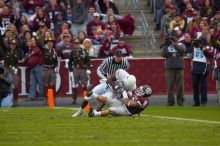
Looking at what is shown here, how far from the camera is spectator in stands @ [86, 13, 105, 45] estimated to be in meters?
28.9

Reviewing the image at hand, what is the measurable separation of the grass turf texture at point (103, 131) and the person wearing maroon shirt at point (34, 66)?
6951 millimetres

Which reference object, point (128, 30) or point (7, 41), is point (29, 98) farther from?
point (128, 30)

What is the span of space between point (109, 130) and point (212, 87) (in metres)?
12.8

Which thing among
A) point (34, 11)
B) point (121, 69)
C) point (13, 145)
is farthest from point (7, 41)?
point (13, 145)

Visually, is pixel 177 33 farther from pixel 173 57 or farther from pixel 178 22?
pixel 178 22

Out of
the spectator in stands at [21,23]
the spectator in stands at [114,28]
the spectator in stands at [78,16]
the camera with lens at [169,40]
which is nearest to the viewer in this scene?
the camera with lens at [169,40]

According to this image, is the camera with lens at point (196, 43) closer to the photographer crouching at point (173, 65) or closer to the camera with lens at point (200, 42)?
the camera with lens at point (200, 42)

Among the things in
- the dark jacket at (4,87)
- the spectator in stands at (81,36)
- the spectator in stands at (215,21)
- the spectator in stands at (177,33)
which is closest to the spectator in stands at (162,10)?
the spectator in stands at (177,33)

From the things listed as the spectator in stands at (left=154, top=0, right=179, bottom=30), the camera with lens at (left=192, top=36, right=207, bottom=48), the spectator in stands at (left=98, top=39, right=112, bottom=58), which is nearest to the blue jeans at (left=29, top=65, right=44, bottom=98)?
the spectator in stands at (left=98, top=39, right=112, bottom=58)

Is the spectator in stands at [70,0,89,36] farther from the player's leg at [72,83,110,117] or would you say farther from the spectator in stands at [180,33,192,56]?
the player's leg at [72,83,110,117]

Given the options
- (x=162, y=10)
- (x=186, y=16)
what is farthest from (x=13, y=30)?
(x=186, y=16)

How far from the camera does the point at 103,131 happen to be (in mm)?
→ 16109

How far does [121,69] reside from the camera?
65.6 feet

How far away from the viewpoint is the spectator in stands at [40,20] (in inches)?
1134
